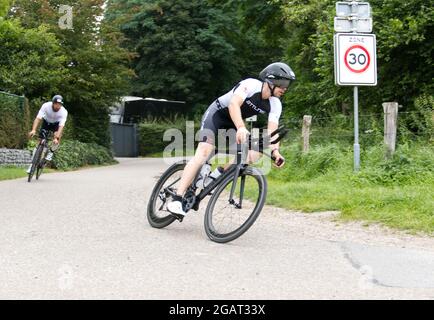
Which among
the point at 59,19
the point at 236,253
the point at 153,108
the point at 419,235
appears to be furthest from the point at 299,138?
the point at 153,108

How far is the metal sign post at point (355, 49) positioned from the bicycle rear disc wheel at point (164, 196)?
4.60 meters

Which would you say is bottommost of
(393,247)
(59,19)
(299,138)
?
(393,247)

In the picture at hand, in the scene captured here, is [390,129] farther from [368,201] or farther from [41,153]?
[41,153]

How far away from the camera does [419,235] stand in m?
6.55

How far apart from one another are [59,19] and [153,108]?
23.7 meters

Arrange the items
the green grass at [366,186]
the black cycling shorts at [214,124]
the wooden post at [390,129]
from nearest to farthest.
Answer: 1. the black cycling shorts at [214,124]
2. the green grass at [366,186]
3. the wooden post at [390,129]

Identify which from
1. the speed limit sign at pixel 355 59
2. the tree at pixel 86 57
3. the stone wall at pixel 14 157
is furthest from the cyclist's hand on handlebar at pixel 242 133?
the tree at pixel 86 57

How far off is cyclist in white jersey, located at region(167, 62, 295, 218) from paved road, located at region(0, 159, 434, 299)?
0.62 m

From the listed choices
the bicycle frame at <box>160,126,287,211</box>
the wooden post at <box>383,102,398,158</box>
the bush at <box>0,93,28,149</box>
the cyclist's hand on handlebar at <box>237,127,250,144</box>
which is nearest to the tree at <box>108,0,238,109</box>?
the bush at <box>0,93,28,149</box>

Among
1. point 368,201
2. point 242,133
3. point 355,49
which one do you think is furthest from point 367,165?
point 242,133

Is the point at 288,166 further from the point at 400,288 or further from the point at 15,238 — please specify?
the point at 400,288

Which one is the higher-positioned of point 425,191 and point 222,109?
point 222,109

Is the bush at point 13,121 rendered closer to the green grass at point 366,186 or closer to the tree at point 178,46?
the green grass at point 366,186

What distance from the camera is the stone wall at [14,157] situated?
17656mm
